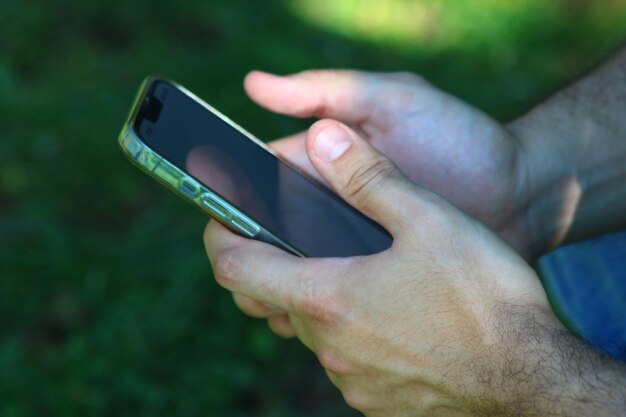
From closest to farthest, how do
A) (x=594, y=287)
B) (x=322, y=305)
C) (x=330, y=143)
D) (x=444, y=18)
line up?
(x=322, y=305) < (x=330, y=143) < (x=594, y=287) < (x=444, y=18)

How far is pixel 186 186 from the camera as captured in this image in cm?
156

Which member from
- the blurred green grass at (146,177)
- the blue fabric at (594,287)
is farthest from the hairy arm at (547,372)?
the blurred green grass at (146,177)

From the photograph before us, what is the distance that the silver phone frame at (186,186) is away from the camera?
5.08 feet

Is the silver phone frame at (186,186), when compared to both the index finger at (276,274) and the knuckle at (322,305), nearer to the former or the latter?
the index finger at (276,274)

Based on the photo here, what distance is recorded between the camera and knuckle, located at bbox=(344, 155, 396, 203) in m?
1.49

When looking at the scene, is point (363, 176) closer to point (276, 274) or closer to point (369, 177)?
point (369, 177)

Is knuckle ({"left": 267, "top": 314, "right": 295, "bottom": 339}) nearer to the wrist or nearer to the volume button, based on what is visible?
the volume button

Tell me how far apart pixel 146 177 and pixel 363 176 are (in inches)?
50.0

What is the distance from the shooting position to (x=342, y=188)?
1.54 m

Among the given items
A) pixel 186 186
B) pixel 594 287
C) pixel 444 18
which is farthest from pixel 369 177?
pixel 444 18

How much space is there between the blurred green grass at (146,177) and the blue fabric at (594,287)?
1.65ft

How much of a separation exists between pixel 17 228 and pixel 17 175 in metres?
0.22

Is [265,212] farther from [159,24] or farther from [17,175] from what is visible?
[159,24]

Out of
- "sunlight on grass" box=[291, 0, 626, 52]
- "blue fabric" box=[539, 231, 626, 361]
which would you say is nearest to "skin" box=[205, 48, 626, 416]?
"blue fabric" box=[539, 231, 626, 361]
